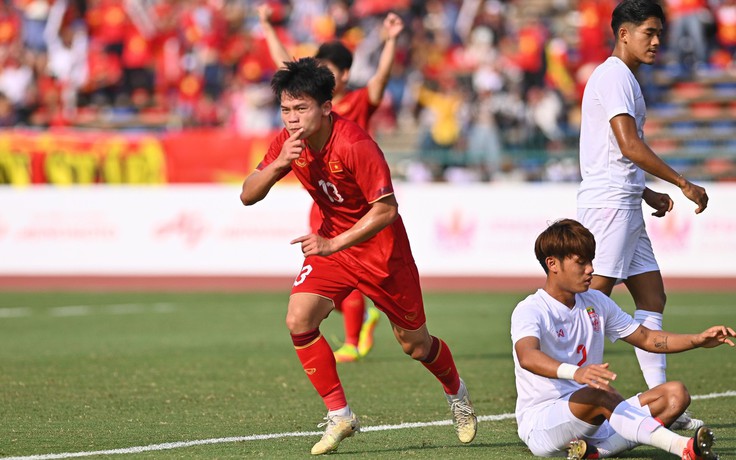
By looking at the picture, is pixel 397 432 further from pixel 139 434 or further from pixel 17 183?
pixel 17 183

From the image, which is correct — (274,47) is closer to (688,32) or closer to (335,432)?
(335,432)

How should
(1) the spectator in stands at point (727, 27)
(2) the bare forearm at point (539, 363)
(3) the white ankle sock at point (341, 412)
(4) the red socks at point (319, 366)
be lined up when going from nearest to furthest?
1. (2) the bare forearm at point (539, 363)
2. (3) the white ankle sock at point (341, 412)
3. (4) the red socks at point (319, 366)
4. (1) the spectator in stands at point (727, 27)

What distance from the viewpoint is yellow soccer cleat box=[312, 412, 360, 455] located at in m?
6.46

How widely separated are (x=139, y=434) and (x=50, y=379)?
2822 mm

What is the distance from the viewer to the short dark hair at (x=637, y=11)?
7.18 m

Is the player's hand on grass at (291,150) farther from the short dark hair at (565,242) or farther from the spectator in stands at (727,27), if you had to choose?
the spectator in stands at (727,27)

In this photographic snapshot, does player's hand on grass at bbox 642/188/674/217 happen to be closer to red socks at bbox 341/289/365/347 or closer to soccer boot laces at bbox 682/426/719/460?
soccer boot laces at bbox 682/426/719/460

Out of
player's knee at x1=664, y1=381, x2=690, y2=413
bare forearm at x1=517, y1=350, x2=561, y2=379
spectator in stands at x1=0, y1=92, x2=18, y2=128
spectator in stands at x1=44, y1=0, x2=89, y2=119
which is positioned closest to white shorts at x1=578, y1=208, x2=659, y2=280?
player's knee at x1=664, y1=381, x2=690, y2=413

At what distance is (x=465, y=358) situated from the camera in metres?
11.0

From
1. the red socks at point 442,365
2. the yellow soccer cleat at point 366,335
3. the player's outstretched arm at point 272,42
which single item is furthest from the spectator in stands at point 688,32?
the red socks at point 442,365

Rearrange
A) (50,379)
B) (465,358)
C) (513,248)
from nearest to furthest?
(50,379)
(465,358)
(513,248)

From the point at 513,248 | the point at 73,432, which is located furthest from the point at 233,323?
the point at 73,432

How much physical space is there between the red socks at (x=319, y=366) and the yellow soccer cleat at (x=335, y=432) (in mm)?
113

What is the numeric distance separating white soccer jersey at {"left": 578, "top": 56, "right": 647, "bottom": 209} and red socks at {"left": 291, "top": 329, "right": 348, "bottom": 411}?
189 cm
